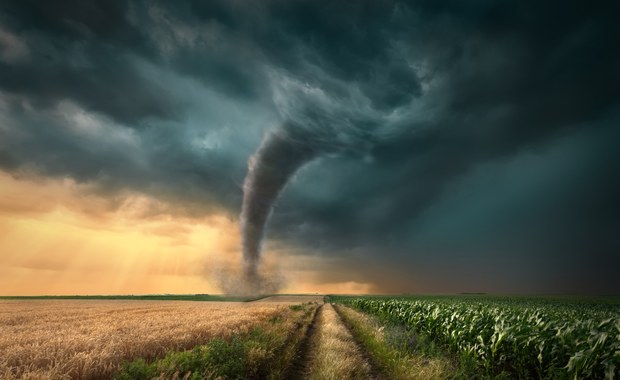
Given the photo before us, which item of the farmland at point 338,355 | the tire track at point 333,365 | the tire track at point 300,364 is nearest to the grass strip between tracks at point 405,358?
the farmland at point 338,355

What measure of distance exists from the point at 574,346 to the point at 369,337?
1077 cm

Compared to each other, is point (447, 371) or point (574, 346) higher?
point (574, 346)

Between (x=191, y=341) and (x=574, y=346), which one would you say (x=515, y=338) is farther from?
(x=191, y=341)

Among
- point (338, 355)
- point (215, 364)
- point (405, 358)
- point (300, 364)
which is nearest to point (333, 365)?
point (338, 355)

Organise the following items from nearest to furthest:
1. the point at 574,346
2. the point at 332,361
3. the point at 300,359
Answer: the point at 574,346
the point at 332,361
the point at 300,359

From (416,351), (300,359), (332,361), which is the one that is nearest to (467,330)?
(416,351)

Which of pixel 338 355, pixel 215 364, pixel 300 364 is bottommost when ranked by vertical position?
Result: pixel 300 364

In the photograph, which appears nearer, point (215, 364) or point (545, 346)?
point (545, 346)

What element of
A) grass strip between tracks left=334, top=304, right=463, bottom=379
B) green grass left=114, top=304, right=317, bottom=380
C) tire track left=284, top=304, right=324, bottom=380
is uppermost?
green grass left=114, top=304, right=317, bottom=380

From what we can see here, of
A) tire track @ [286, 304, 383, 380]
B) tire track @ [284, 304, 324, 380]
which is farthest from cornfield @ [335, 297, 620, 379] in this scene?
tire track @ [284, 304, 324, 380]

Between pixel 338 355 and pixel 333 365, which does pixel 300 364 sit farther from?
pixel 333 365

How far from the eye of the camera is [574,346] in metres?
8.84

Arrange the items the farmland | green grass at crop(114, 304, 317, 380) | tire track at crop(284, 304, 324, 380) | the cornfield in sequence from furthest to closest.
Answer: tire track at crop(284, 304, 324, 380)
green grass at crop(114, 304, 317, 380)
the farmland
the cornfield

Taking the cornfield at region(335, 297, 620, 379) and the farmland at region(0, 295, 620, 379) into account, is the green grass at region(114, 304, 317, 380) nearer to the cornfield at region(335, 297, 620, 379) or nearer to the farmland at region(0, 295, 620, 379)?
the farmland at region(0, 295, 620, 379)
